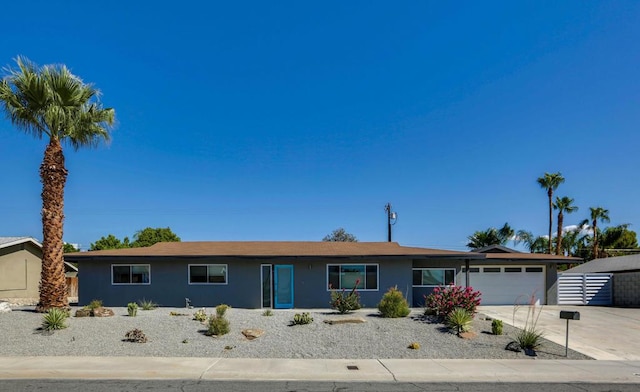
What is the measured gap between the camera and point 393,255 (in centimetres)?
1891

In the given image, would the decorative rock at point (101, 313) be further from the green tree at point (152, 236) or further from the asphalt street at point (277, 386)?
the green tree at point (152, 236)

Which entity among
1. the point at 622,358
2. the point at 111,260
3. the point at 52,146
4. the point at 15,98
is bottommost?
the point at 622,358

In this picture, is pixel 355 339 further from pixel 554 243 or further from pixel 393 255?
pixel 554 243

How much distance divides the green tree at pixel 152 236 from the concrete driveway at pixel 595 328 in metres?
36.1

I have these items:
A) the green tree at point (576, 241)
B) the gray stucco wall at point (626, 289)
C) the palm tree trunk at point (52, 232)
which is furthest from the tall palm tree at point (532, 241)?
the palm tree trunk at point (52, 232)

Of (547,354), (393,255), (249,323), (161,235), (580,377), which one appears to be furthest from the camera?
(161,235)

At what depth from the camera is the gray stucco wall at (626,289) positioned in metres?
22.8

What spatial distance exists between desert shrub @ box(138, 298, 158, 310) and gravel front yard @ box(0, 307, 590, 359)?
99.7 inches

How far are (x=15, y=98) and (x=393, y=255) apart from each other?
1621cm

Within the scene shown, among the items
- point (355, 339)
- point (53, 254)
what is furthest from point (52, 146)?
point (355, 339)

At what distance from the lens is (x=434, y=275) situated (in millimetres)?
20891

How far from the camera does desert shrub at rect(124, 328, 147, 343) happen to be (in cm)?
1215

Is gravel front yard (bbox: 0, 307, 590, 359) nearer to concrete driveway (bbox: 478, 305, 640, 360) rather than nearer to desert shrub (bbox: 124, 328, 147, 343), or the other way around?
desert shrub (bbox: 124, 328, 147, 343)

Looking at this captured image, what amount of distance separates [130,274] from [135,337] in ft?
28.0
